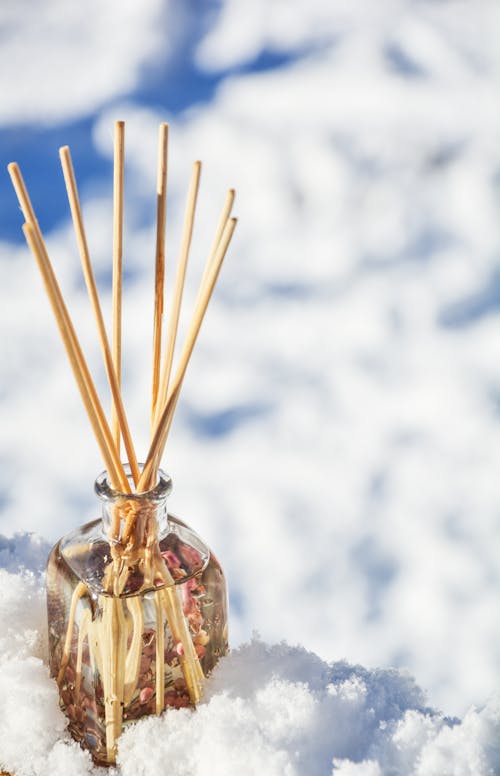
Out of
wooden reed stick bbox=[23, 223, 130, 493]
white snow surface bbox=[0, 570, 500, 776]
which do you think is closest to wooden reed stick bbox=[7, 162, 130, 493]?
wooden reed stick bbox=[23, 223, 130, 493]

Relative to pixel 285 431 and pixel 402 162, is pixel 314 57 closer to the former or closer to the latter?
pixel 402 162

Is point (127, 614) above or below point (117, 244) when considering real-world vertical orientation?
below

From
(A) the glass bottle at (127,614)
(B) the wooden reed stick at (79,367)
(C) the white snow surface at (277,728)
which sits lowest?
(C) the white snow surface at (277,728)

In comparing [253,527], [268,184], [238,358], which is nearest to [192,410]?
[238,358]

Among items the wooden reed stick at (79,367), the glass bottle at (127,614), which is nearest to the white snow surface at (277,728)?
the glass bottle at (127,614)

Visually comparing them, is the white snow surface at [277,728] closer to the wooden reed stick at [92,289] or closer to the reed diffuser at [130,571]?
the reed diffuser at [130,571]

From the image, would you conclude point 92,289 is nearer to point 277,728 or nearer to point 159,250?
point 159,250

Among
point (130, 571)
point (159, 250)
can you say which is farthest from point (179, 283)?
point (130, 571)
